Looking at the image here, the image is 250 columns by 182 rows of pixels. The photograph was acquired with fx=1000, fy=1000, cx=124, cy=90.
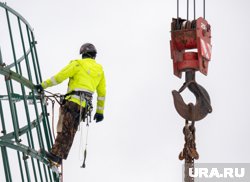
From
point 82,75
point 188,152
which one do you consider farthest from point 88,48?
point 188,152

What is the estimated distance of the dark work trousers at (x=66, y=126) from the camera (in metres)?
22.5

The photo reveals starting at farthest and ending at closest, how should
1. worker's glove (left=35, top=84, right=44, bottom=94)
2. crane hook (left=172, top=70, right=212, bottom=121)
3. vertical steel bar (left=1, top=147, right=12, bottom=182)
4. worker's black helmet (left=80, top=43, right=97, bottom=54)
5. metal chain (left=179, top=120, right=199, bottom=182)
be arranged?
1. worker's black helmet (left=80, top=43, right=97, bottom=54)
2. worker's glove (left=35, top=84, right=44, bottom=94)
3. vertical steel bar (left=1, top=147, right=12, bottom=182)
4. crane hook (left=172, top=70, right=212, bottom=121)
5. metal chain (left=179, top=120, right=199, bottom=182)

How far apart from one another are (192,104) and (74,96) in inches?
138

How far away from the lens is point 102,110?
2378cm

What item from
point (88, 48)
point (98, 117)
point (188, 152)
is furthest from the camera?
point (98, 117)

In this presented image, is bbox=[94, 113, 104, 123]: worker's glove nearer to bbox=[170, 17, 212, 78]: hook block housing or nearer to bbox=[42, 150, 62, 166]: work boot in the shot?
bbox=[42, 150, 62, 166]: work boot

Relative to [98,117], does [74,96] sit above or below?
above

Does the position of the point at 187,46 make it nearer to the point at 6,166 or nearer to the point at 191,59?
the point at 191,59

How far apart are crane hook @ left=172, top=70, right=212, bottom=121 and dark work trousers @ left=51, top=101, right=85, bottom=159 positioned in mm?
3313

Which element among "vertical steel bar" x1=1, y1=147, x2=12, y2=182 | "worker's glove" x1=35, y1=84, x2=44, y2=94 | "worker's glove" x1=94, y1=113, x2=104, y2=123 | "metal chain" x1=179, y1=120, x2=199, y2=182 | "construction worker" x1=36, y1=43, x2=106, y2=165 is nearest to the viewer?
"metal chain" x1=179, y1=120, x2=199, y2=182

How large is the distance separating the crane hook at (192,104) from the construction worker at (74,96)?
121 inches

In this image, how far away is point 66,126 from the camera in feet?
74.3

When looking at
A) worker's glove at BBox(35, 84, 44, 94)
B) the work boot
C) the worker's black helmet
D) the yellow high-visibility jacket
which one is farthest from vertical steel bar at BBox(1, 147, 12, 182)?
the worker's black helmet

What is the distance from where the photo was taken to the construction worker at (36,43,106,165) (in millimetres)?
22453
